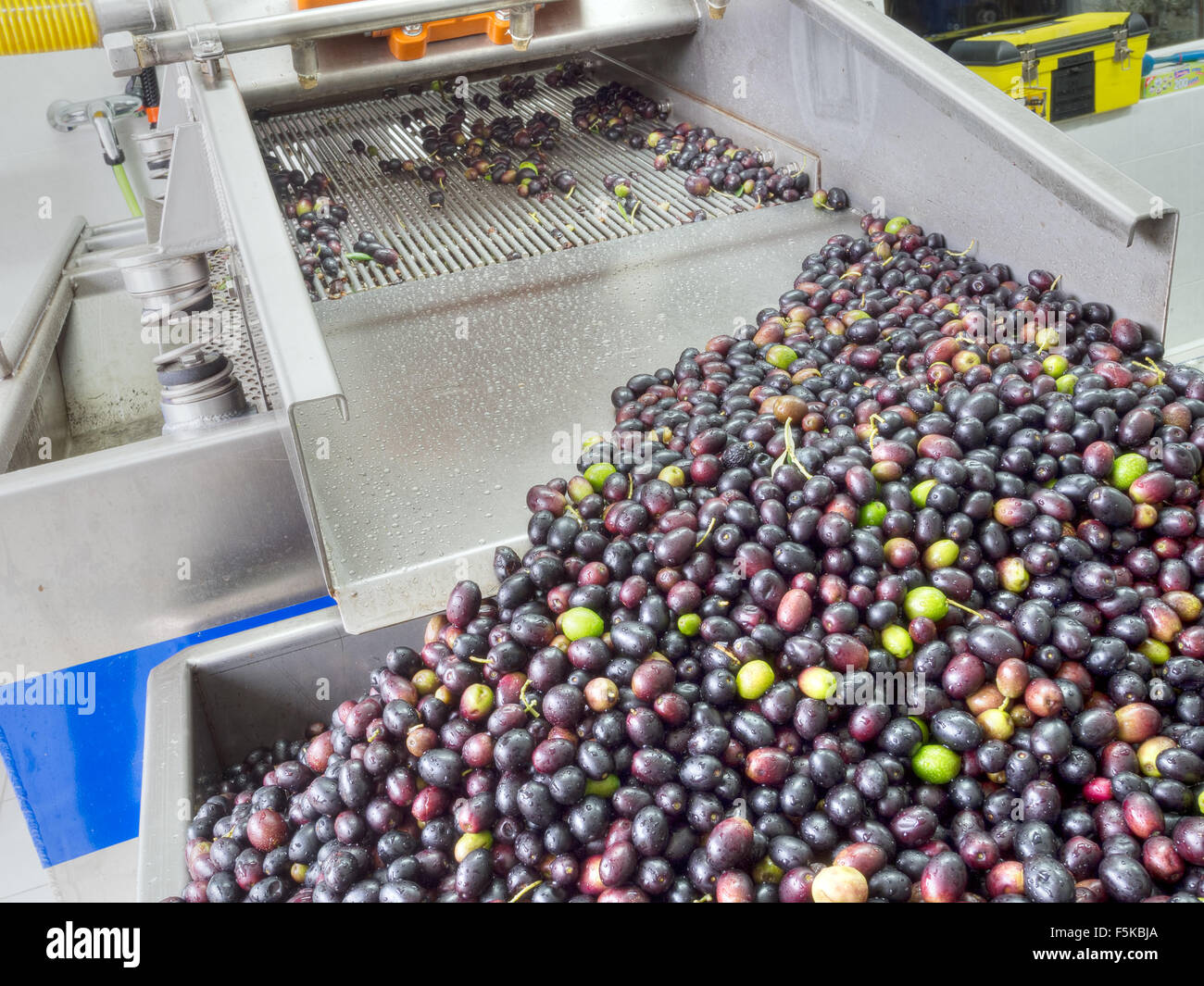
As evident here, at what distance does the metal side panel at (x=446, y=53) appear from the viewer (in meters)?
2.70

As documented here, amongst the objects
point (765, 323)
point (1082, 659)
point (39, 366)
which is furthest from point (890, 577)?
point (39, 366)

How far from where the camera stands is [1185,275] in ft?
15.7

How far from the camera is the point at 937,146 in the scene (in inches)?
88.7

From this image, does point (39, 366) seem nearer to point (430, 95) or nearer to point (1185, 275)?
point (430, 95)

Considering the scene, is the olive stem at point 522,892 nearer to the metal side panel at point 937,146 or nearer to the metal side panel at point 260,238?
the metal side panel at point 260,238

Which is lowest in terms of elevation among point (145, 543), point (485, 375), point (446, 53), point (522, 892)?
point (522, 892)

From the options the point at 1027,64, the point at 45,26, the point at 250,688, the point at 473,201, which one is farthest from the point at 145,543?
the point at 1027,64

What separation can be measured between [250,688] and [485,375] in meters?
0.82

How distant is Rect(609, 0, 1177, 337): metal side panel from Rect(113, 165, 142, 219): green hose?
3664mm

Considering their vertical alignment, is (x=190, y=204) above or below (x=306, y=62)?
below

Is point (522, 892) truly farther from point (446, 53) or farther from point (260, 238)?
point (446, 53)

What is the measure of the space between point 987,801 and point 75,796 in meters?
1.79

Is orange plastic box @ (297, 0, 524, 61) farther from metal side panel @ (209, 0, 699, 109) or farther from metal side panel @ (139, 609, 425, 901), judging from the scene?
metal side panel @ (139, 609, 425, 901)

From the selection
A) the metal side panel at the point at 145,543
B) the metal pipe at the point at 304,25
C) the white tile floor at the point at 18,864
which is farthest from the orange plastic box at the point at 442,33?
the white tile floor at the point at 18,864
